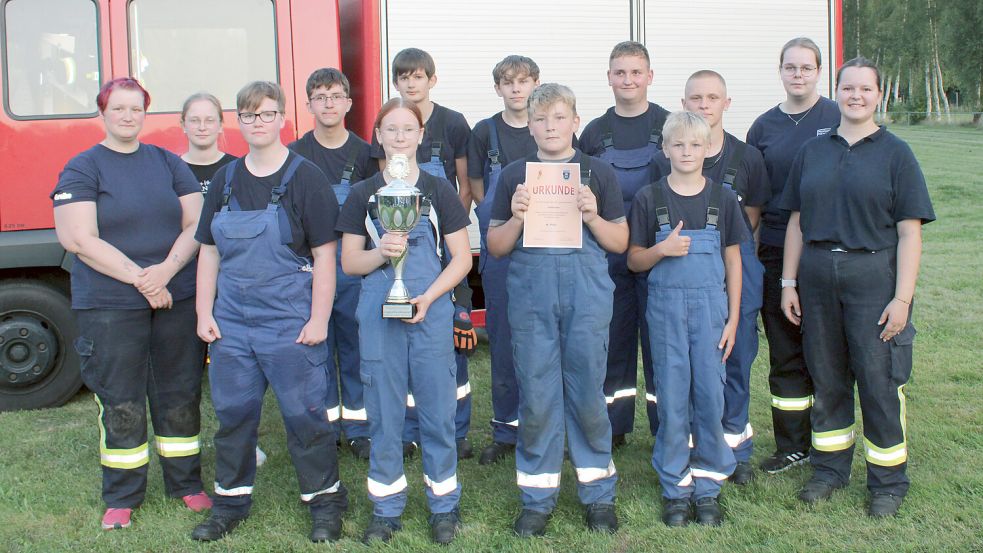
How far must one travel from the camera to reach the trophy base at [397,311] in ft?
10.6

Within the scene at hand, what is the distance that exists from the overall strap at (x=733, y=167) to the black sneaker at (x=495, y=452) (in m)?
1.71

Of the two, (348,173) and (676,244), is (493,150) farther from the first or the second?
(676,244)

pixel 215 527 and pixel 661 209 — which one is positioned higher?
pixel 661 209

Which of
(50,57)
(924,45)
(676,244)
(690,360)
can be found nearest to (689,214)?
(676,244)

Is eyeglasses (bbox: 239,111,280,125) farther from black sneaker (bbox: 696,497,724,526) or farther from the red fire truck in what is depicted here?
black sneaker (bbox: 696,497,724,526)

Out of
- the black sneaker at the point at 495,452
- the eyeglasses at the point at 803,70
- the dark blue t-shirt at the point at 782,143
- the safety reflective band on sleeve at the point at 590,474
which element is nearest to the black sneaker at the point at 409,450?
the black sneaker at the point at 495,452

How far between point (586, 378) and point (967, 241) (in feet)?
31.6

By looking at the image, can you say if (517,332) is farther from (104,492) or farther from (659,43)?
(659,43)

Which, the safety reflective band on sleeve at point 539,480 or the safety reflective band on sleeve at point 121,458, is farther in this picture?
the safety reflective band on sleeve at point 121,458

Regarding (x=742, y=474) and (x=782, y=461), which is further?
(x=782, y=461)

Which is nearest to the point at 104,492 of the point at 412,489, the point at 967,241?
the point at 412,489

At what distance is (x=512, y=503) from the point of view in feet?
12.5

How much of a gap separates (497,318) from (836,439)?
1662 millimetres

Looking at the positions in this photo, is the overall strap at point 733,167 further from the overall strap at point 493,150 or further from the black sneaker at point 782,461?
the black sneaker at point 782,461
